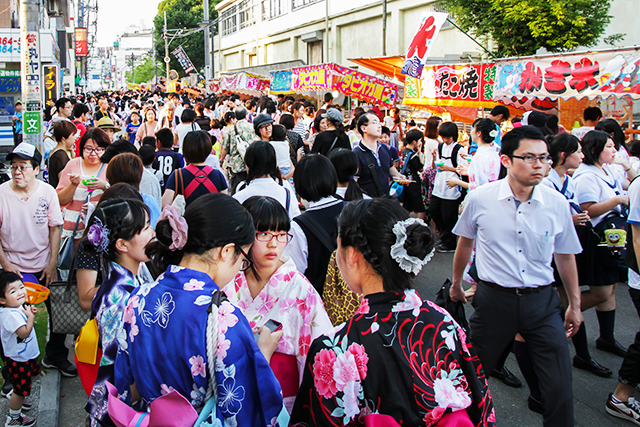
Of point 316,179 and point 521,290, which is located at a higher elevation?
point 316,179

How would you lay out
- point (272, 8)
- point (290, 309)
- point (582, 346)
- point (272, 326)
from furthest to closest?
point (272, 8) → point (582, 346) → point (290, 309) → point (272, 326)

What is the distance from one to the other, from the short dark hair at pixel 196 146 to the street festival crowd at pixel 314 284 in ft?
0.06

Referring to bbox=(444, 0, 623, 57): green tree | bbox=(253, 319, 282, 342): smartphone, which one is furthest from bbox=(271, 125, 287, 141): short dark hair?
bbox=(444, 0, 623, 57): green tree

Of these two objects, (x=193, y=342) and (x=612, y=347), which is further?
(x=612, y=347)

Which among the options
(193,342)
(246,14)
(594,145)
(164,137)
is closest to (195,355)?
(193,342)

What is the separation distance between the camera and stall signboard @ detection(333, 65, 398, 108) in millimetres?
12547

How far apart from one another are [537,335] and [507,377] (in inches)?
55.1

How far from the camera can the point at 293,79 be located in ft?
49.9

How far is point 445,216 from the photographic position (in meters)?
7.78

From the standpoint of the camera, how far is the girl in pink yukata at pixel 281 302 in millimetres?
2314

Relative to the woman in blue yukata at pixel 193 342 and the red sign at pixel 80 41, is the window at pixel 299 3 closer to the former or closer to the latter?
the red sign at pixel 80 41

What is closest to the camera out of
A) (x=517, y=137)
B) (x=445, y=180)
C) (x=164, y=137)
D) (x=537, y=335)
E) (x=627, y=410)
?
(x=537, y=335)

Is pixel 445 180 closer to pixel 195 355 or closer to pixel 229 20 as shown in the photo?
pixel 195 355

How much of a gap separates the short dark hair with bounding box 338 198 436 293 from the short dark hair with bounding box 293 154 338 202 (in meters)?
1.68
